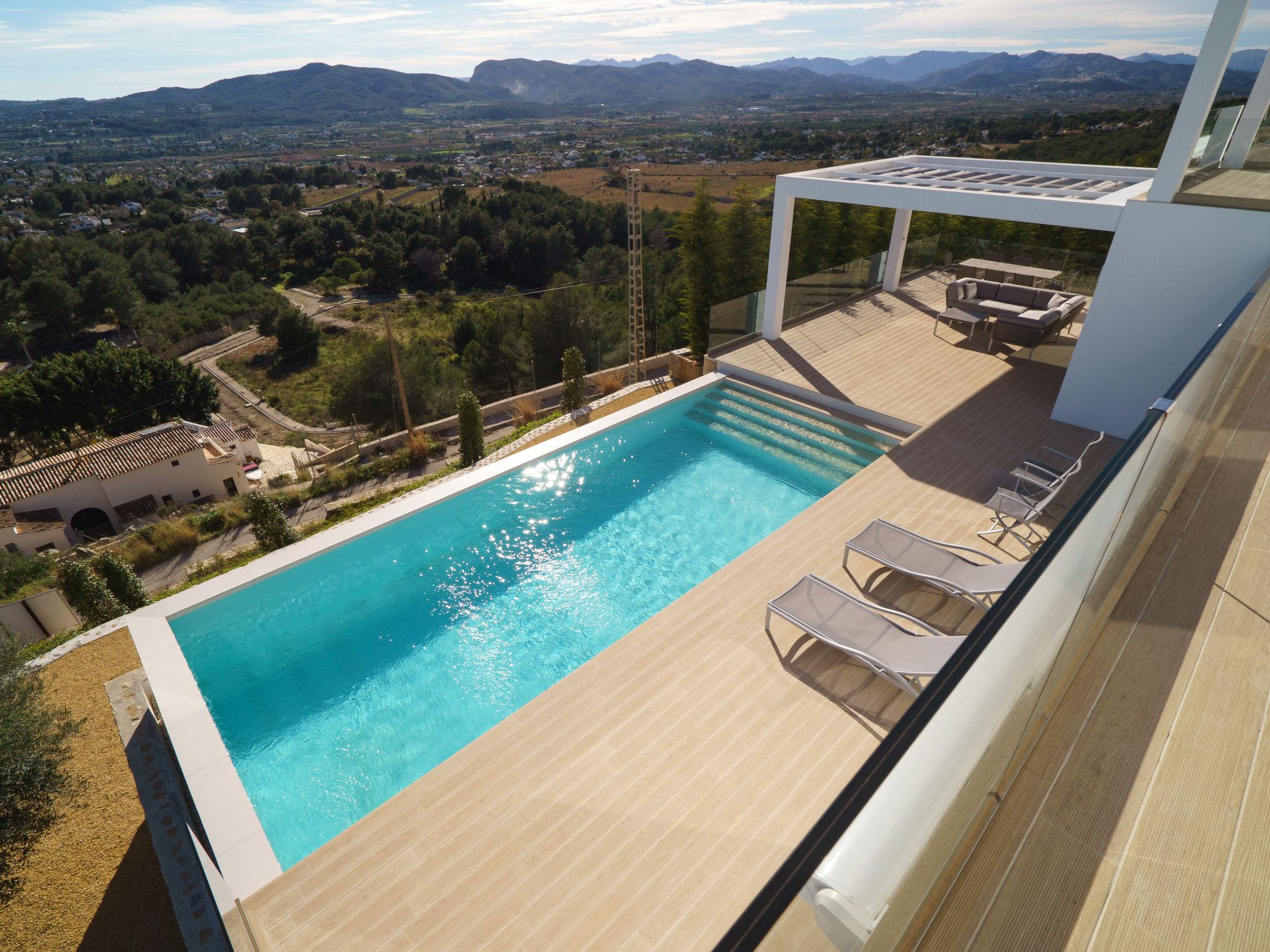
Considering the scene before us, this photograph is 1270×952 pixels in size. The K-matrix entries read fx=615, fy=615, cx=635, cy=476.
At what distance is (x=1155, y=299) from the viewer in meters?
6.33

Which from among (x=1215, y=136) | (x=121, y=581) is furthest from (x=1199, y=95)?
(x=121, y=581)

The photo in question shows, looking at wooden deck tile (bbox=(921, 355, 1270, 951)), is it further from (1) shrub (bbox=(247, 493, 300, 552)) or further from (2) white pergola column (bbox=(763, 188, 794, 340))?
(1) shrub (bbox=(247, 493, 300, 552))

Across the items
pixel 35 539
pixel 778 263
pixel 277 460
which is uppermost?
pixel 778 263

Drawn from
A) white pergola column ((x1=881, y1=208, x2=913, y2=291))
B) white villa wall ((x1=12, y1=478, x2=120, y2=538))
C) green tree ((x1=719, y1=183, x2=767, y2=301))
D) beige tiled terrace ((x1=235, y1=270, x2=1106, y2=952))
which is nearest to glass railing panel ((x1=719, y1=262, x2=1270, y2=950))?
beige tiled terrace ((x1=235, y1=270, x2=1106, y2=952))

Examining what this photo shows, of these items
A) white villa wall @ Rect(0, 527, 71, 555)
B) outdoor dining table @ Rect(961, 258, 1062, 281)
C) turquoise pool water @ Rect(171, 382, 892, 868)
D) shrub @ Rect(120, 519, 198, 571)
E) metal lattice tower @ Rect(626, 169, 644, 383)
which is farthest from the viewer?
white villa wall @ Rect(0, 527, 71, 555)

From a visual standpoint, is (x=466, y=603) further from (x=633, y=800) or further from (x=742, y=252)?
(x=742, y=252)

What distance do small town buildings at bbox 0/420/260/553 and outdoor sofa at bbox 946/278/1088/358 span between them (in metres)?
22.0

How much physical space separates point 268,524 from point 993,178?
11.2m

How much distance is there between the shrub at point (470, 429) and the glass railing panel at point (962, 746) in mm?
9958

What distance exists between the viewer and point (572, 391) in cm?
1227

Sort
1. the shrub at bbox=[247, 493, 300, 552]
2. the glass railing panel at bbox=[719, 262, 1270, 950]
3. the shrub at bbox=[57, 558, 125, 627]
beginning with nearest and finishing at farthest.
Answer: the glass railing panel at bbox=[719, 262, 1270, 950] < the shrub at bbox=[57, 558, 125, 627] < the shrub at bbox=[247, 493, 300, 552]

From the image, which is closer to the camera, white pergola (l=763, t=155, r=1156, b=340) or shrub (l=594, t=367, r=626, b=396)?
white pergola (l=763, t=155, r=1156, b=340)

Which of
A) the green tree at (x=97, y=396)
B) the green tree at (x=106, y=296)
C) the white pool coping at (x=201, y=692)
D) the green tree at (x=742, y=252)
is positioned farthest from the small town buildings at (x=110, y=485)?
the green tree at (x=106, y=296)

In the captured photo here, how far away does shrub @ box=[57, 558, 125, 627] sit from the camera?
739 cm
